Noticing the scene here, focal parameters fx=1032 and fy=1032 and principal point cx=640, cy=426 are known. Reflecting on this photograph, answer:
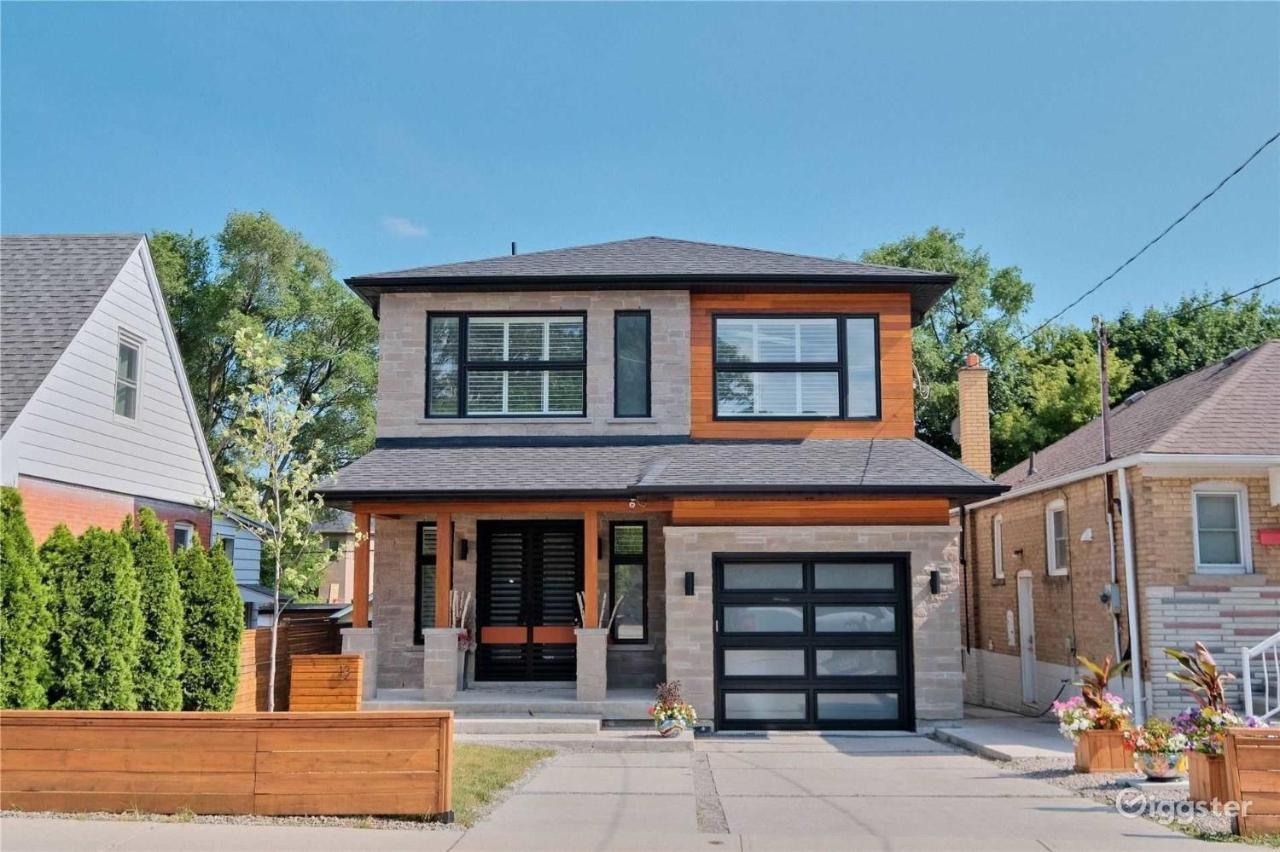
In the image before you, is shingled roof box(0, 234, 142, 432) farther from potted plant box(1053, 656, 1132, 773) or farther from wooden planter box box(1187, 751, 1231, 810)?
wooden planter box box(1187, 751, 1231, 810)

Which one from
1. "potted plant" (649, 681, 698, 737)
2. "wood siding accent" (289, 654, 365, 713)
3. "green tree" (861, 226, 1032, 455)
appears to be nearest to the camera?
"potted plant" (649, 681, 698, 737)

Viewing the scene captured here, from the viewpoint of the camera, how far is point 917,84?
1605cm

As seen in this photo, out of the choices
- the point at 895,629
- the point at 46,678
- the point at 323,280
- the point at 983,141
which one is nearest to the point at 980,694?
the point at 895,629

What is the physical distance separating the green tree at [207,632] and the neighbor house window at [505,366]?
4860 mm

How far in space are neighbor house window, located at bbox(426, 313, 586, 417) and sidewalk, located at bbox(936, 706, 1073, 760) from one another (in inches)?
277

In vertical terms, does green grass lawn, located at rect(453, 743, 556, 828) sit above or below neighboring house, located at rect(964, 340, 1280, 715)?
below

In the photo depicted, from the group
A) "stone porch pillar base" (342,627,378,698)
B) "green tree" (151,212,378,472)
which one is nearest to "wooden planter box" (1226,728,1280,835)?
"stone porch pillar base" (342,627,378,698)

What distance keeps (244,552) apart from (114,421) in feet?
21.2

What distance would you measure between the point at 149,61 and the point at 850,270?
1237cm

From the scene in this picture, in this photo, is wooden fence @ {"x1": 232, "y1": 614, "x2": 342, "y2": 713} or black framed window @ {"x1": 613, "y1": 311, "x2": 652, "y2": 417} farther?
black framed window @ {"x1": 613, "y1": 311, "x2": 652, "y2": 417}

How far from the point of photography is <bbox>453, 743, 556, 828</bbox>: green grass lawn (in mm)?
8430

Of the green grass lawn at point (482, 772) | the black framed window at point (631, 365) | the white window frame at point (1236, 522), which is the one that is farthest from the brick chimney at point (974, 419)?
the green grass lawn at point (482, 772)

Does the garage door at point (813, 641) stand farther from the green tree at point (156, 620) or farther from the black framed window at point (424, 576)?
the green tree at point (156, 620)

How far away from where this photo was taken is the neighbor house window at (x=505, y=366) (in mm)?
15773
